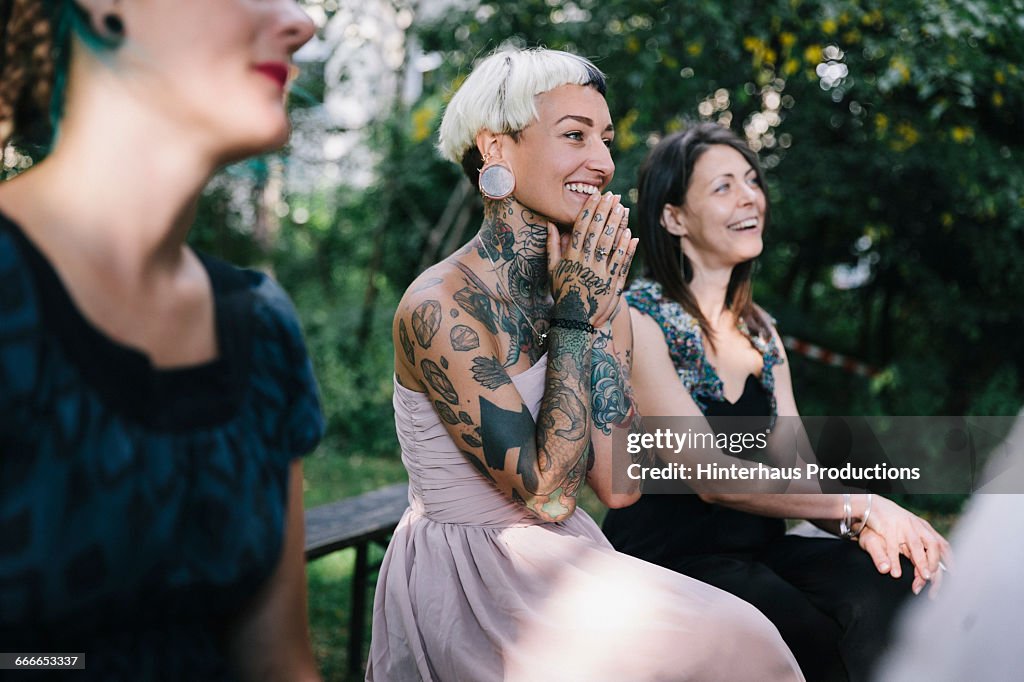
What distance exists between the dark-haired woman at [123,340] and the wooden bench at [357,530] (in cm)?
207

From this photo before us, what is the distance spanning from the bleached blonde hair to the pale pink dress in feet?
2.19

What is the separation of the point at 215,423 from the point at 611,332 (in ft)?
4.99

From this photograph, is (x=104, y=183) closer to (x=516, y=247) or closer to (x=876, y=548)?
(x=516, y=247)

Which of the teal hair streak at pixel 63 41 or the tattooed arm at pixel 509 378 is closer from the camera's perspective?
the teal hair streak at pixel 63 41

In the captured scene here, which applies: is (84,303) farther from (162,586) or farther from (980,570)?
(980,570)

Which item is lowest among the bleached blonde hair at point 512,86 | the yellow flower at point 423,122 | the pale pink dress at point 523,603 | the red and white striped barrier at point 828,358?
the red and white striped barrier at point 828,358

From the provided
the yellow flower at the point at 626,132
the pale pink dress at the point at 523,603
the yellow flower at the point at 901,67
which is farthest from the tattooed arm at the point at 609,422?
the yellow flower at the point at 626,132

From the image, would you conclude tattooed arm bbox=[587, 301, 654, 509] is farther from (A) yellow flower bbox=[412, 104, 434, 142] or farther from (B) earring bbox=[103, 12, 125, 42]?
(A) yellow flower bbox=[412, 104, 434, 142]

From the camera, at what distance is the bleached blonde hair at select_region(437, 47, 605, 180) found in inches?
85.8

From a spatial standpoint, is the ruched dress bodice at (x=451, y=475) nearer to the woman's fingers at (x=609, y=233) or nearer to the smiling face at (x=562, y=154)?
the woman's fingers at (x=609, y=233)

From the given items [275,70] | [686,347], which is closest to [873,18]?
[686,347]

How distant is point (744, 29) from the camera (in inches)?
224

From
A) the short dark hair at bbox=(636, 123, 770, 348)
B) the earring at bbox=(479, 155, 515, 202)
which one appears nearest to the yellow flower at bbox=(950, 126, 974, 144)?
the short dark hair at bbox=(636, 123, 770, 348)

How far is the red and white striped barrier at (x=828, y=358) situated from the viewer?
25.7 feet
